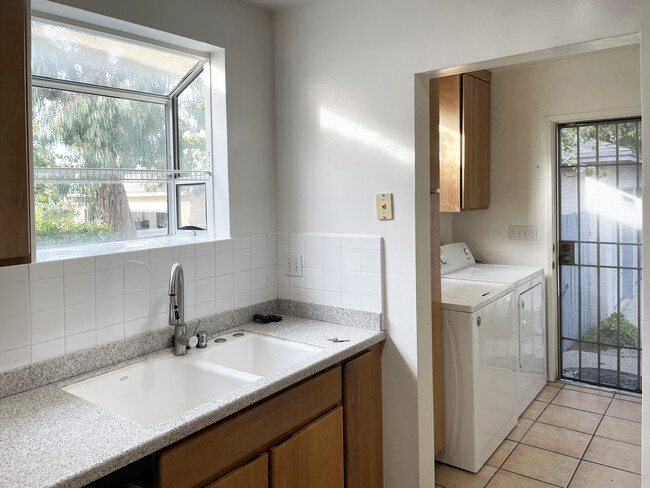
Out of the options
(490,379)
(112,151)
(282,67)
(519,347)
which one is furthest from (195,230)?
(519,347)

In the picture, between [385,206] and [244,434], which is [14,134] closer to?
[244,434]

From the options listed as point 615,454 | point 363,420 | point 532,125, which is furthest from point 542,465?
point 532,125

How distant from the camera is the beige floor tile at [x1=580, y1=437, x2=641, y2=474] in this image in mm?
2684

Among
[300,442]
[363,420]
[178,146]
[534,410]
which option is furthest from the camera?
[534,410]

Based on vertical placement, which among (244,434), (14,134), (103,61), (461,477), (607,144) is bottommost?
(461,477)

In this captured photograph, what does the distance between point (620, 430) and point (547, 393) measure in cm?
62

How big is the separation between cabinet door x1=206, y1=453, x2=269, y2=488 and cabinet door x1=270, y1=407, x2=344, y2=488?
36 millimetres

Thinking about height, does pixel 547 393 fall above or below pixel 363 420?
below

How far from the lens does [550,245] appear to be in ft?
12.2

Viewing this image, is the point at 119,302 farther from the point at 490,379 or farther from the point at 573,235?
the point at 573,235

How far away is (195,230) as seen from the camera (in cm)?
241

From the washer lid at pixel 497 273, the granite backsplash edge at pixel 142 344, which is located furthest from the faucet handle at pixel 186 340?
the washer lid at pixel 497 273

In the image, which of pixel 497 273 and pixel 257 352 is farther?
pixel 497 273

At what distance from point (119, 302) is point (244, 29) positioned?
1.39 m
